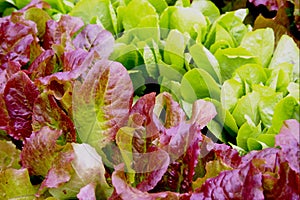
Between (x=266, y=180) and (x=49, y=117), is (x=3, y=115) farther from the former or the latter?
(x=266, y=180)

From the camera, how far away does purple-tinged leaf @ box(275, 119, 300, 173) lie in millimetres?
927

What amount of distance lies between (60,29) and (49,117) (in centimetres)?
43

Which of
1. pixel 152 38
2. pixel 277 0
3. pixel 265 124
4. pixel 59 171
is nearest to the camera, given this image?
pixel 59 171

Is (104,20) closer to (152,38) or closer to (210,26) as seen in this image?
(152,38)

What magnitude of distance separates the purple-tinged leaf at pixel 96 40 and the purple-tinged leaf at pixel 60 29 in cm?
5

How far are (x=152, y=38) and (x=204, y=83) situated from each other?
0.26 metres

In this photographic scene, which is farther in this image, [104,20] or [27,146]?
[104,20]

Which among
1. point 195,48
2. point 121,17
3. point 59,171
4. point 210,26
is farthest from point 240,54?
point 59,171

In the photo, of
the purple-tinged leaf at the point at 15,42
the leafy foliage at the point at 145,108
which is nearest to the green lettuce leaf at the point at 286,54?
the leafy foliage at the point at 145,108

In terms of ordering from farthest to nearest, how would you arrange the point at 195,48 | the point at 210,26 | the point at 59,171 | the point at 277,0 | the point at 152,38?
the point at 277,0, the point at 210,26, the point at 152,38, the point at 195,48, the point at 59,171

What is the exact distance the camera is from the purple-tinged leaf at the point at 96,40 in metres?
1.44

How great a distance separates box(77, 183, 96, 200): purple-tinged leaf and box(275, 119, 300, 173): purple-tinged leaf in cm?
40

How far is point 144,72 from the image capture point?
4.81 ft

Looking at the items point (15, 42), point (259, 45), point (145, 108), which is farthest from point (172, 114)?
point (15, 42)
